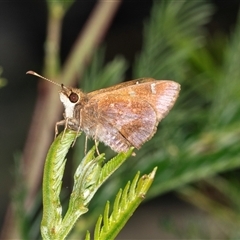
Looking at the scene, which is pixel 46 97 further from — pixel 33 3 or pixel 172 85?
pixel 33 3

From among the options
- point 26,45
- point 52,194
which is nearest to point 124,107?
point 52,194

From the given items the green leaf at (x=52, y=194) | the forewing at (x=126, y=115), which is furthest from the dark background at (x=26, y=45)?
the green leaf at (x=52, y=194)

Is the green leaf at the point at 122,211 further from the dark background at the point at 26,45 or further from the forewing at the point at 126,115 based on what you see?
the dark background at the point at 26,45

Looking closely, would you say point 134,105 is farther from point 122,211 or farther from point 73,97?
point 122,211

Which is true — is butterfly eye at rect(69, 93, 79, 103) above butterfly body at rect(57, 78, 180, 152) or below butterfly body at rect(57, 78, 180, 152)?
above

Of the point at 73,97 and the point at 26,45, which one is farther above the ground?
the point at 73,97

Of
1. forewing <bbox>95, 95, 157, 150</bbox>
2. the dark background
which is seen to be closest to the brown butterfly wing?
forewing <bbox>95, 95, 157, 150</bbox>

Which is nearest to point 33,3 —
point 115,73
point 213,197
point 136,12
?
point 136,12

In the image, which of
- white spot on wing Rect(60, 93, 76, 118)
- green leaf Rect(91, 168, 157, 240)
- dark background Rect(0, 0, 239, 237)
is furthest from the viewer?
dark background Rect(0, 0, 239, 237)

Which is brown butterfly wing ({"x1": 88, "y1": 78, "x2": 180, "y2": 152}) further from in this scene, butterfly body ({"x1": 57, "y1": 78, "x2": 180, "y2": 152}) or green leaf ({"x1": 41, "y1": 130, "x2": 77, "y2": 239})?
green leaf ({"x1": 41, "y1": 130, "x2": 77, "y2": 239})
